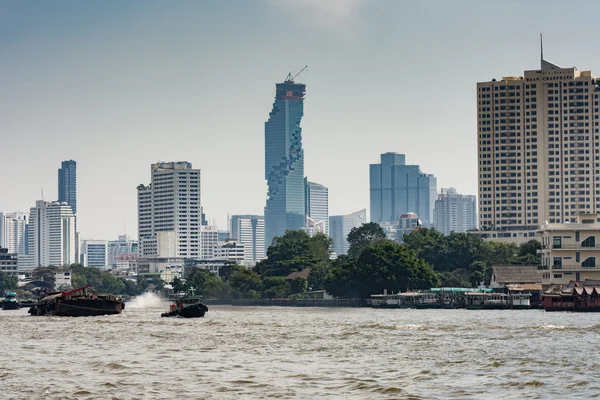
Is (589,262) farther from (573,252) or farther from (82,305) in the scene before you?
(82,305)

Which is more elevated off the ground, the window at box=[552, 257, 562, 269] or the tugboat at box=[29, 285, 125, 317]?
the window at box=[552, 257, 562, 269]

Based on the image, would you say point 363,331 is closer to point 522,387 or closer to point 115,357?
point 115,357

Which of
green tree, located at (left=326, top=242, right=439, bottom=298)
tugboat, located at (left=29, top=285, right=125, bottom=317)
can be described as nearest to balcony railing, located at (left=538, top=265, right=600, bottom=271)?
green tree, located at (left=326, top=242, right=439, bottom=298)

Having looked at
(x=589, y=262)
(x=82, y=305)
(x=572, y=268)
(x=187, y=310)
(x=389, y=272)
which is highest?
(x=589, y=262)

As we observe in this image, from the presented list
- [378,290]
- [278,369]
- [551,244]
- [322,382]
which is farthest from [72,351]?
[378,290]

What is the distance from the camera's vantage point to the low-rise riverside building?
15312 cm

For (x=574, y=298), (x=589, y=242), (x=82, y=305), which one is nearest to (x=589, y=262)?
(x=589, y=242)

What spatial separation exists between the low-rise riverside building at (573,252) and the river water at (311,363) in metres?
51.6

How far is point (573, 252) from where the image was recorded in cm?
15400

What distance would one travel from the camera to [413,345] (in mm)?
78625

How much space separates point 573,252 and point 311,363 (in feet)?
310

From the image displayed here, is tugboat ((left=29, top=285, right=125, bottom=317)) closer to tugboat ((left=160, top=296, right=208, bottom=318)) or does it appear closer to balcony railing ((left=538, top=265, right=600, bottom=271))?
tugboat ((left=160, top=296, right=208, bottom=318))

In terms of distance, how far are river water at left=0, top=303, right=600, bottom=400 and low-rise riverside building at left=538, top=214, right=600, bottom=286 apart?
51.6 meters

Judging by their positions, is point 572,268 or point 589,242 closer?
point 589,242
